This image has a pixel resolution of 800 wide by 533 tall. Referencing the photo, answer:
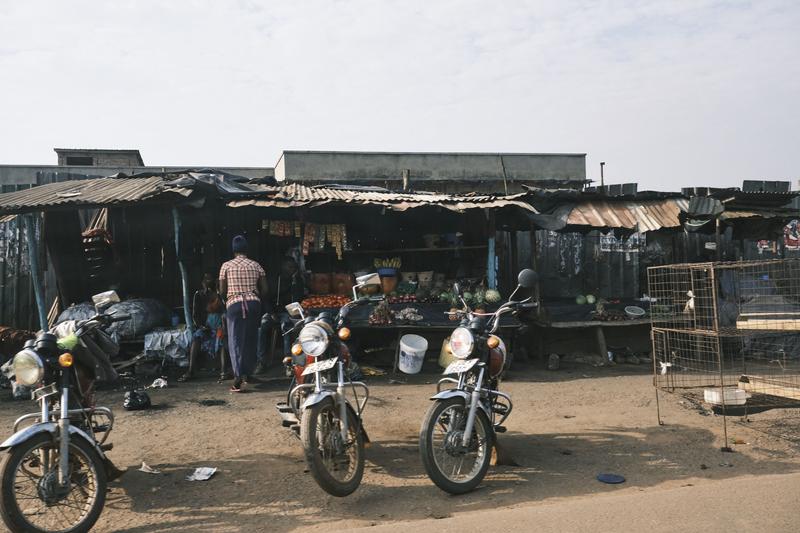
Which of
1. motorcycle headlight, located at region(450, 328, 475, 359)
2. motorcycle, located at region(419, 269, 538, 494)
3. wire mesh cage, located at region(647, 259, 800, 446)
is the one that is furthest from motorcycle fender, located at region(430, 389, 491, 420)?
wire mesh cage, located at region(647, 259, 800, 446)

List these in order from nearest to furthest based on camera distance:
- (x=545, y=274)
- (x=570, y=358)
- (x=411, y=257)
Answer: (x=570, y=358)
(x=411, y=257)
(x=545, y=274)

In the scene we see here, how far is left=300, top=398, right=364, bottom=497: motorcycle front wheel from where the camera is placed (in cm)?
402

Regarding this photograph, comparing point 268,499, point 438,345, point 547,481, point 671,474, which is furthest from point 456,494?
point 438,345

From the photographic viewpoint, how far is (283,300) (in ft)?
36.0

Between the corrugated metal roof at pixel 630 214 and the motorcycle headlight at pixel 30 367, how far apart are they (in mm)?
8817

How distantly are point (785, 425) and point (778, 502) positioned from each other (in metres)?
2.79

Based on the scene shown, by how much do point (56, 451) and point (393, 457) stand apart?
270 cm

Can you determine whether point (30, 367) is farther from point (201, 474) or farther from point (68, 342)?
point (201, 474)

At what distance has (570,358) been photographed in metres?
10.9

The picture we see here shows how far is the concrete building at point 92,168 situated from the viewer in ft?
57.4

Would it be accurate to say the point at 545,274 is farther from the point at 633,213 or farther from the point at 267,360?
the point at 267,360

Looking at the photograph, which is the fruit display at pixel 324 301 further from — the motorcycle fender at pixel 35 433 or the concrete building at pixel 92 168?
the concrete building at pixel 92 168

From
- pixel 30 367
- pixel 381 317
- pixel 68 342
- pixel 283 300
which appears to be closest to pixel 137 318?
pixel 283 300

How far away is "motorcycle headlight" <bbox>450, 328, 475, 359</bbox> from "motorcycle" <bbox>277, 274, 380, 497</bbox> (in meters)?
0.84
